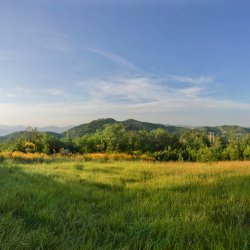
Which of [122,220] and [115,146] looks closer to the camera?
[122,220]

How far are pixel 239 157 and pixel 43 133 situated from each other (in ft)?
53.7

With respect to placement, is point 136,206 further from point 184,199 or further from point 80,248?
point 80,248

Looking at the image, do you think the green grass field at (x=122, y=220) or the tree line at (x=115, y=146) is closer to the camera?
the green grass field at (x=122, y=220)

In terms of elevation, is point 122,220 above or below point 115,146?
below

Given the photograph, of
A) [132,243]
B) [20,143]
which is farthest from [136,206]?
[20,143]

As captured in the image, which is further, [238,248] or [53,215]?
[53,215]

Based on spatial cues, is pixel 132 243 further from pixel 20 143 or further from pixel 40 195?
pixel 20 143

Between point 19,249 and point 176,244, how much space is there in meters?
1.30

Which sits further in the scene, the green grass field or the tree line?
the tree line

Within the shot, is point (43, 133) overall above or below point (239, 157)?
above

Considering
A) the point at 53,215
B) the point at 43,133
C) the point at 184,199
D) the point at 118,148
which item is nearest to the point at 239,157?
the point at 118,148

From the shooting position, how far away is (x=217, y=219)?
3.83m

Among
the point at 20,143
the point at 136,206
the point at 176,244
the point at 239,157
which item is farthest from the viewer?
the point at 239,157

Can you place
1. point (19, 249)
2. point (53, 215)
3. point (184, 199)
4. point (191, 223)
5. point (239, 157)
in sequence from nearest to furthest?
point (19, 249) < point (191, 223) < point (53, 215) < point (184, 199) < point (239, 157)
